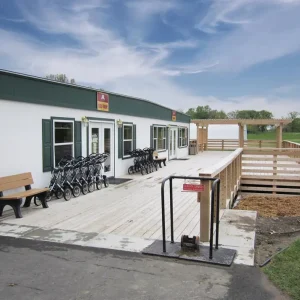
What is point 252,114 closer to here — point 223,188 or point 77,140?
point 77,140

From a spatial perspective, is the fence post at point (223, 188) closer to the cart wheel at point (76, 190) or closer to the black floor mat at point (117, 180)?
the cart wheel at point (76, 190)

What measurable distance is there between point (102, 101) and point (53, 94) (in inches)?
98.9

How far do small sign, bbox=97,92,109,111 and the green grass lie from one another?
7.37m

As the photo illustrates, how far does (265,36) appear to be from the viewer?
21516 mm

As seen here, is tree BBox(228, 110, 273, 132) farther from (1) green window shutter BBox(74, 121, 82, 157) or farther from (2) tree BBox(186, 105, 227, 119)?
(1) green window shutter BBox(74, 121, 82, 157)

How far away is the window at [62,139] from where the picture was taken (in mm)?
8797

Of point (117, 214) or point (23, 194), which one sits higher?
point (23, 194)

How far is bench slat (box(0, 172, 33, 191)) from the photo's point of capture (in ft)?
22.3

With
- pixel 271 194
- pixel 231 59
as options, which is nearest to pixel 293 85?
pixel 231 59

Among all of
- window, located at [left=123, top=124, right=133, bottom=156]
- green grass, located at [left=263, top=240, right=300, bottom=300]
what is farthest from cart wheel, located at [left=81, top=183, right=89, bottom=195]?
green grass, located at [left=263, top=240, right=300, bottom=300]

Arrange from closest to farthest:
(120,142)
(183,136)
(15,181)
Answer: (15,181) < (120,142) < (183,136)

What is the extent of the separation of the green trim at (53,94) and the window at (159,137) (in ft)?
10.8

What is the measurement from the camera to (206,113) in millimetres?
69938

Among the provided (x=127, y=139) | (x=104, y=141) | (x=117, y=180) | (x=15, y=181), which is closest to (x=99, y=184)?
(x=117, y=180)
